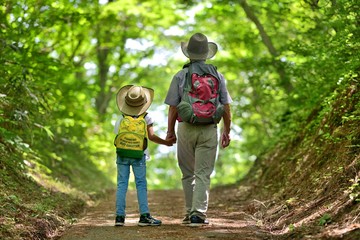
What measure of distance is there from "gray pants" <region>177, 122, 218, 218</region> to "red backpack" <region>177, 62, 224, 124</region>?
213mm

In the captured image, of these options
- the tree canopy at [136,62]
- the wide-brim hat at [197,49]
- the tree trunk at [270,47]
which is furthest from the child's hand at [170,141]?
the tree trunk at [270,47]

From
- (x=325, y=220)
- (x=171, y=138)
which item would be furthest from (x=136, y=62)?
(x=325, y=220)

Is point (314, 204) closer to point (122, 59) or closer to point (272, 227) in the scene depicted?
point (272, 227)

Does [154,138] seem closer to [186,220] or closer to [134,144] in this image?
[134,144]

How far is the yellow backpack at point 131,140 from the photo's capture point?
7.55 meters

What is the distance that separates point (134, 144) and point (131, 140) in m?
0.07

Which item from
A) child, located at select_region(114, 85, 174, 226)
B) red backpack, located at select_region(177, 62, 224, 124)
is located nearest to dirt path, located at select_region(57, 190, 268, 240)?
child, located at select_region(114, 85, 174, 226)

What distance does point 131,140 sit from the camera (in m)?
7.55

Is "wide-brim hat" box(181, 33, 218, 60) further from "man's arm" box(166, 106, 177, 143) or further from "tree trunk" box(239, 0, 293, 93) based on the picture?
"tree trunk" box(239, 0, 293, 93)

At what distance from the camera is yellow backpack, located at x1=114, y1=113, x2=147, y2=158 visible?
7.55 meters

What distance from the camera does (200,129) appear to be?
24.7 feet

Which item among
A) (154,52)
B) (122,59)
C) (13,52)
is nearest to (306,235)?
(13,52)

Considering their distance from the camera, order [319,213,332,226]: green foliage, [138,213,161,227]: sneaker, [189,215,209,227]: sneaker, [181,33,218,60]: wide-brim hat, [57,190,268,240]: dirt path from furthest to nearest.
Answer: [181,33,218,60]: wide-brim hat → [138,213,161,227]: sneaker → [189,215,209,227]: sneaker → [57,190,268,240]: dirt path → [319,213,332,226]: green foliage

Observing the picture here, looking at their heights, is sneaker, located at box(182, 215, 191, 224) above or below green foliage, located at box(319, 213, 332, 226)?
below
